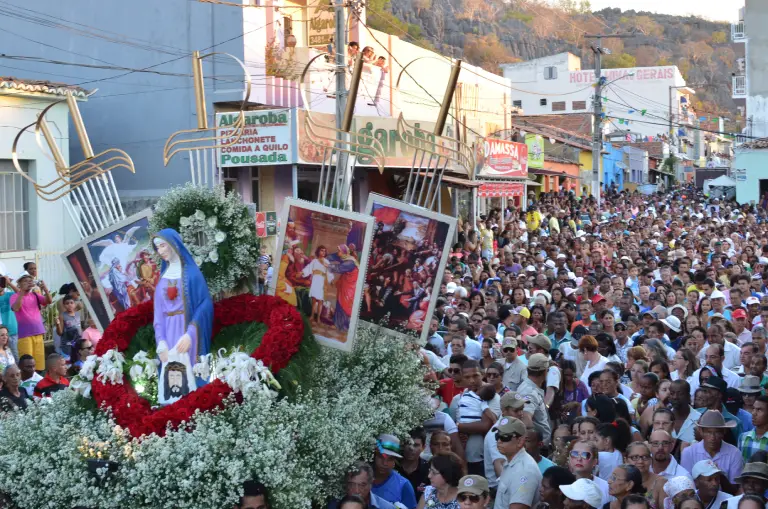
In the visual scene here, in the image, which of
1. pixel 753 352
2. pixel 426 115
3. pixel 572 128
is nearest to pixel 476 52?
pixel 572 128

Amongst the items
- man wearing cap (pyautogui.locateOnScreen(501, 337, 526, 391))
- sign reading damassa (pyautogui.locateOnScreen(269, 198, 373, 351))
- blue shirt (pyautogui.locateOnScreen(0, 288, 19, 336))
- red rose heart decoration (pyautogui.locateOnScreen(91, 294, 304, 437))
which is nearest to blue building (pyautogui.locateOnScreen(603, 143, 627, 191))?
blue shirt (pyautogui.locateOnScreen(0, 288, 19, 336))

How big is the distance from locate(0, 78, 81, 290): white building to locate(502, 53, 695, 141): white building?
179 ft

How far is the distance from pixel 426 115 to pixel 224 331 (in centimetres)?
2093

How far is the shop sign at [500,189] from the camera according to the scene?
26594 mm

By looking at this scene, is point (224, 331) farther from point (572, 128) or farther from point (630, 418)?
point (572, 128)

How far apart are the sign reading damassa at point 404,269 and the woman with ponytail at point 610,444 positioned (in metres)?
2.17

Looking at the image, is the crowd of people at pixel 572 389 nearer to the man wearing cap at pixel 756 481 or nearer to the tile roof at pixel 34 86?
the man wearing cap at pixel 756 481

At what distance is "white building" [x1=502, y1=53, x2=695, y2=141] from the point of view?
237 feet

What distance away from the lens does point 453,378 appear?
388 inches

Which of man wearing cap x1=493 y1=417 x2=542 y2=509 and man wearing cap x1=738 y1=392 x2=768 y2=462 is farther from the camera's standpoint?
man wearing cap x1=738 y1=392 x2=768 y2=462

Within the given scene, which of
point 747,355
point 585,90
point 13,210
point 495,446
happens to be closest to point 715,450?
point 495,446

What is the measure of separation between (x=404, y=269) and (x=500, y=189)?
18.7m

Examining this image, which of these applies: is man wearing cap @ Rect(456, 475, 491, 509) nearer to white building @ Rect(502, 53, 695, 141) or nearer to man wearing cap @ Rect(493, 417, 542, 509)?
man wearing cap @ Rect(493, 417, 542, 509)

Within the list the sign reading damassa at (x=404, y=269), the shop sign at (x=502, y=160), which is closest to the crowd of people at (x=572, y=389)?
the sign reading damassa at (x=404, y=269)
